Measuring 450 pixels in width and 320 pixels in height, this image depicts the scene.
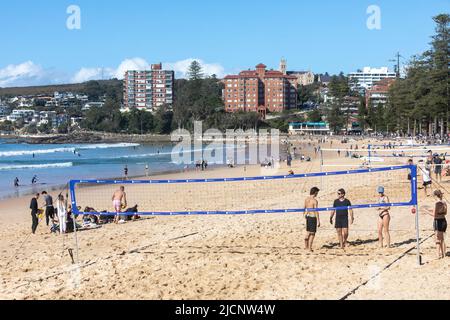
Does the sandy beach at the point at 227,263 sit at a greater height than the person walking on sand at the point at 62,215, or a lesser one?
Answer: lesser

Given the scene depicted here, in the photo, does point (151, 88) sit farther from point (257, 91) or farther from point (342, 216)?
point (342, 216)

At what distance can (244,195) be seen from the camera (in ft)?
69.3

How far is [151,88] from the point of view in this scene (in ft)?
619

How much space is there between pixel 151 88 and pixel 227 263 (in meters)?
183

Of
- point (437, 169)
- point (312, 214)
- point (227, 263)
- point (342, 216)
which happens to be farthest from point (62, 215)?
point (437, 169)

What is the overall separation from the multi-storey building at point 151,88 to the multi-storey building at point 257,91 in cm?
4607

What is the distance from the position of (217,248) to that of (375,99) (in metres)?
135

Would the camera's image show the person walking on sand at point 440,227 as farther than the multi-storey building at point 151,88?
No

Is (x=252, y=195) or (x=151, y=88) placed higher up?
(x=151, y=88)

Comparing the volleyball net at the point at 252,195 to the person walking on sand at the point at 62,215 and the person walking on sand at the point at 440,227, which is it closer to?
the person walking on sand at the point at 62,215

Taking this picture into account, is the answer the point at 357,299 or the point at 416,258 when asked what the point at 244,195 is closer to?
the point at 416,258

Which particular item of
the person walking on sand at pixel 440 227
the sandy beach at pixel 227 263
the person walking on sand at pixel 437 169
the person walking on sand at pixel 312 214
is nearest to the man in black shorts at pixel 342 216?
the sandy beach at pixel 227 263

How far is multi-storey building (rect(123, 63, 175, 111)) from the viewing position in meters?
188

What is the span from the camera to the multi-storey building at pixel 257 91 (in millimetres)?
143750
